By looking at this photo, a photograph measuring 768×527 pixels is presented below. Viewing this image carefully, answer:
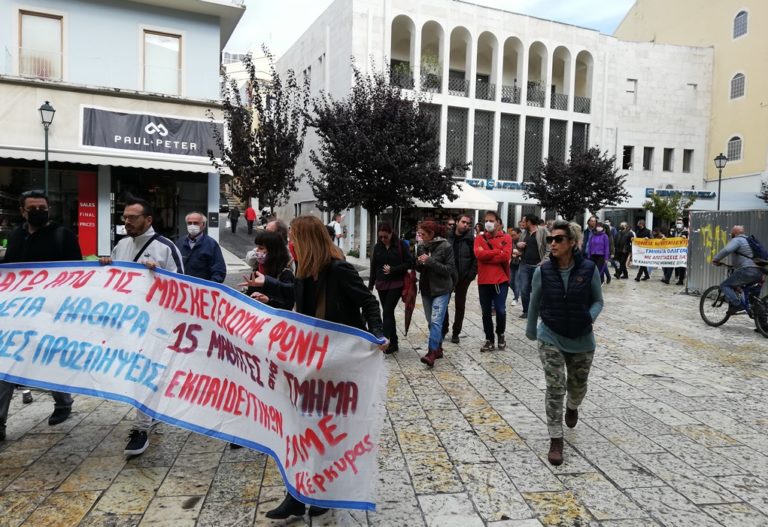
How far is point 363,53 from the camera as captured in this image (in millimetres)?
28078

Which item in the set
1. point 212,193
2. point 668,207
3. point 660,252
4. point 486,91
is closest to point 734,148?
point 668,207

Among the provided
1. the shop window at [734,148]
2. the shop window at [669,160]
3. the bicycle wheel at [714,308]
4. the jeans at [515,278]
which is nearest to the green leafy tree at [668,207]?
the shop window at [669,160]

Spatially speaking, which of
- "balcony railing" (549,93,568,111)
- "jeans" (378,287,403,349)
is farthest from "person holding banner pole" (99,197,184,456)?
"balcony railing" (549,93,568,111)

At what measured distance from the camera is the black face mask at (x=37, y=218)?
4547 mm

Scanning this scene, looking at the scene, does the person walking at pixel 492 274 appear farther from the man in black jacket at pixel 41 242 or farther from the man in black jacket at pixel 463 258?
the man in black jacket at pixel 41 242

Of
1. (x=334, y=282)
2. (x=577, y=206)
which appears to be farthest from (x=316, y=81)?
(x=334, y=282)

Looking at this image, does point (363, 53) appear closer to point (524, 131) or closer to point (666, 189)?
point (524, 131)

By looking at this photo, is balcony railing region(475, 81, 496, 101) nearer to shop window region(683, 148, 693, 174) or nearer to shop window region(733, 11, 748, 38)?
shop window region(683, 148, 693, 174)

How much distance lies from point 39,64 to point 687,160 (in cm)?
3693

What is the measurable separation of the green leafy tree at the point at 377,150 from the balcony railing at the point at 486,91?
12.7 m

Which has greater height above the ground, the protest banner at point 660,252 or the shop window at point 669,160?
the shop window at point 669,160

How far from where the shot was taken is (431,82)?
29.1m

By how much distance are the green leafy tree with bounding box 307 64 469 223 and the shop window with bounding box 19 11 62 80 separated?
7.70 metres

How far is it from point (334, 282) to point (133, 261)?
6.12ft
